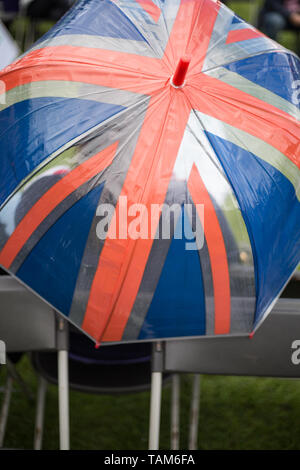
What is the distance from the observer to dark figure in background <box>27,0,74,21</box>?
649 centimetres

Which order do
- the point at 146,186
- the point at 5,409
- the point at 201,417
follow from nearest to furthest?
the point at 146,186, the point at 5,409, the point at 201,417

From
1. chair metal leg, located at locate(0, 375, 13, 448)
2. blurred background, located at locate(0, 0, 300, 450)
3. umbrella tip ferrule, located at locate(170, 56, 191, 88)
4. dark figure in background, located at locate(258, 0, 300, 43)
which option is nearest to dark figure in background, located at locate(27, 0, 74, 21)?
dark figure in background, located at locate(258, 0, 300, 43)

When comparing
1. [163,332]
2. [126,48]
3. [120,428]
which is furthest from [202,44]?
[120,428]

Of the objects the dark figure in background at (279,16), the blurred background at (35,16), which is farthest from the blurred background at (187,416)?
the dark figure in background at (279,16)

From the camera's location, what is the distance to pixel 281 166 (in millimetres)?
2049

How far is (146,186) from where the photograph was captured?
1.91 m

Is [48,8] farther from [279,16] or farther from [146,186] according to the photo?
[146,186]

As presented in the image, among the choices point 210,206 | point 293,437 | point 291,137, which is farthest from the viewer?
point 293,437

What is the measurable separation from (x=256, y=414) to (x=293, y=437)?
222 millimetres

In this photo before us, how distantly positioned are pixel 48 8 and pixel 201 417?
4.95 meters

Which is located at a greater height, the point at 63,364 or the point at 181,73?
the point at 181,73

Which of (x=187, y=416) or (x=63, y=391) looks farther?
(x=187, y=416)

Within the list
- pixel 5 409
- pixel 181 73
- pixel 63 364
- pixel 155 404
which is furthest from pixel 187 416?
pixel 181 73
